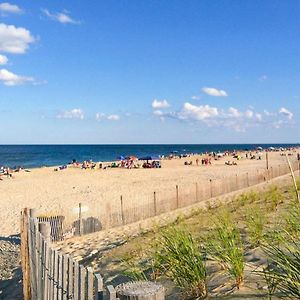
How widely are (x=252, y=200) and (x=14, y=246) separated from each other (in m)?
7.47

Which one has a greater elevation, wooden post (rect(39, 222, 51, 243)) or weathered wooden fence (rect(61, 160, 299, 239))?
wooden post (rect(39, 222, 51, 243))

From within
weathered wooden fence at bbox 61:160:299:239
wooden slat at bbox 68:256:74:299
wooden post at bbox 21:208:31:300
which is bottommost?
weathered wooden fence at bbox 61:160:299:239

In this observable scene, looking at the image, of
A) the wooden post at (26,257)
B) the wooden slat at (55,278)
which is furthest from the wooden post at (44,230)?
the wooden slat at (55,278)

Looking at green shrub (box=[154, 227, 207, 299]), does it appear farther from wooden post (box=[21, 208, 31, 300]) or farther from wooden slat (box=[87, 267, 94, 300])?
wooden post (box=[21, 208, 31, 300])

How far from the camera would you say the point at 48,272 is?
190 inches

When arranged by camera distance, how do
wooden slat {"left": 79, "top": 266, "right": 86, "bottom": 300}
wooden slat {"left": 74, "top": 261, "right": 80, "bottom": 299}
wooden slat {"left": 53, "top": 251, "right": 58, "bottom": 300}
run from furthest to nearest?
wooden slat {"left": 53, "top": 251, "right": 58, "bottom": 300}
wooden slat {"left": 74, "top": 261, "right": 80, "bottom": 299}
wooden slat {"left": 79, "top": 266, "right": 86, "bottom": 300}

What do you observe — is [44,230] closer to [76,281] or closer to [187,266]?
[187,266]

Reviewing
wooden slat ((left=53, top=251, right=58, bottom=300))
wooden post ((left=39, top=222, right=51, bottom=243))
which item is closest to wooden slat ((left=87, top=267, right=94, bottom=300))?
wooden slat ((left=53, top=251, right=58, bottom=300))

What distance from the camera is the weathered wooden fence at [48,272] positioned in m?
3.52

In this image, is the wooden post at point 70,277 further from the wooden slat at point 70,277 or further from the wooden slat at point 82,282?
the wooden slat at point 82,282

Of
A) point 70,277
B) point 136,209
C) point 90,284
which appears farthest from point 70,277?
point 136,209

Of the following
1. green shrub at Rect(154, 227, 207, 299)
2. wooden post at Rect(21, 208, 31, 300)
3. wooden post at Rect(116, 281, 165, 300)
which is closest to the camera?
wooden post at Rect(116, 281, 165, 300)

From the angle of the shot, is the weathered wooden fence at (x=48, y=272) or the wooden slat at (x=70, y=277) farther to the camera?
the wooden slat at (x=70, y=277)

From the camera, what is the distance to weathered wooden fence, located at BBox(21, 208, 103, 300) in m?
3.52
